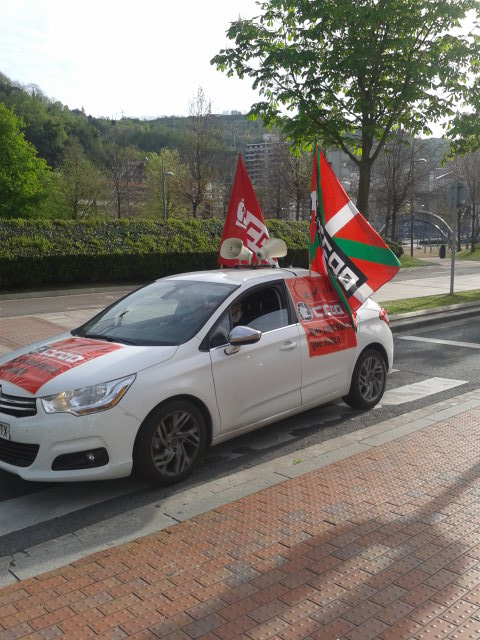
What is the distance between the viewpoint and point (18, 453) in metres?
4.23

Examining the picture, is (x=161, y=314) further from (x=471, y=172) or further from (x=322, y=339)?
(x=471, y=172)

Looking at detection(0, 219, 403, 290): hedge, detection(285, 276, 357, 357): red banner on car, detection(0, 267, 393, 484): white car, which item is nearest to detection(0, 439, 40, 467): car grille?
detection(0, 267, 393, 484): white car

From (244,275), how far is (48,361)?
194 centimetres

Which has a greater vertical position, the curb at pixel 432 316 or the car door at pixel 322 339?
the car door at pixel 322 339

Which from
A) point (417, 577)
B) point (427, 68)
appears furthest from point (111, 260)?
point (417, 577)

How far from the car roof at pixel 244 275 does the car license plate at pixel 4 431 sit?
83.8 inches

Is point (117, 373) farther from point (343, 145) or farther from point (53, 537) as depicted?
point (343, 145)

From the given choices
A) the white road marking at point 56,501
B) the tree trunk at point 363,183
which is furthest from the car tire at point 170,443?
the tree trunk at point 363,183

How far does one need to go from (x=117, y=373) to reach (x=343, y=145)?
9.77 metres

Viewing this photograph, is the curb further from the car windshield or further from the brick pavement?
the brick pavement

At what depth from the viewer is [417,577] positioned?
3.28m

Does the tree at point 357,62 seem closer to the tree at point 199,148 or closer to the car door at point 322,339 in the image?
the car door at point 322,339

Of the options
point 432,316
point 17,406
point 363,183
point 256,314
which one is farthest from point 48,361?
point 432,316

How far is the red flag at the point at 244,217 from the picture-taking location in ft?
25.2
